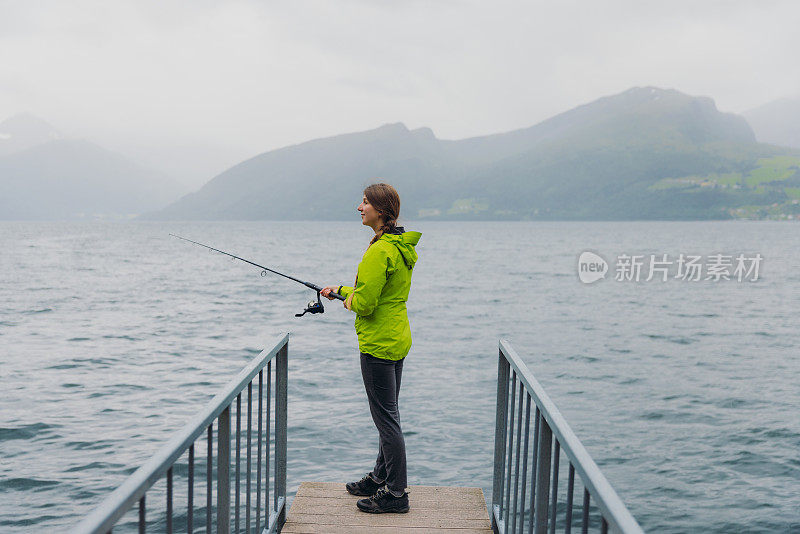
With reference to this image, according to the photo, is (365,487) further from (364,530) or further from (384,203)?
(384,203)

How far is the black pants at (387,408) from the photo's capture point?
164 inches

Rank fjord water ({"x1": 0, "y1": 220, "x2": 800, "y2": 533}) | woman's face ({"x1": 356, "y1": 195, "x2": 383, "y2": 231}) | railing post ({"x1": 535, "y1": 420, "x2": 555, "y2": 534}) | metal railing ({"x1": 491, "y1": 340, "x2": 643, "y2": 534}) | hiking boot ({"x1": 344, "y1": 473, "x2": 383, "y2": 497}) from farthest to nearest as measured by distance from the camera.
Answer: fjord water ({"x1": 0, "y1": 220, "x2": 800, "y2": 533})
hiking boot ({"x1": 344, "y1": 473, "x2": 383, "y2": 497})
woman's face ({"x1": 356, "y1": 195, "x2": 383, "y2": 231})
railing post ({"x1": 535, "y1": 420, "x2": 555, "y2": 534})
metal railing ({"x1": 491, "y1": 340, "x2": 643, "y2": 534})

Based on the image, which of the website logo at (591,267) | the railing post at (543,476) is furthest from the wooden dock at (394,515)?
the website logo at (591,267)

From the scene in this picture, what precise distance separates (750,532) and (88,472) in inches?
333

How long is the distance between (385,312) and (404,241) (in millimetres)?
396

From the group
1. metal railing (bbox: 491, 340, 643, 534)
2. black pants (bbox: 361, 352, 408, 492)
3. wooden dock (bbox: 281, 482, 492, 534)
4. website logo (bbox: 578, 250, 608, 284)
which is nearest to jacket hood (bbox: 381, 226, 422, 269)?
black pants (bbox: 361, 352, 408, 492)

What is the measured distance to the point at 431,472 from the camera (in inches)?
404

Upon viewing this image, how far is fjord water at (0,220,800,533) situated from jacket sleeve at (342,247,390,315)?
6376mm

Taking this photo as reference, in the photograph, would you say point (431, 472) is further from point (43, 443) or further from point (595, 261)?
point (595, 261)

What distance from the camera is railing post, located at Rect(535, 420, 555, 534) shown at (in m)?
2.87

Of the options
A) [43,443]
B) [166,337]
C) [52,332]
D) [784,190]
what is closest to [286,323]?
[166,337]

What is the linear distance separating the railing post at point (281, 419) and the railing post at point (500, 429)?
3.84ft

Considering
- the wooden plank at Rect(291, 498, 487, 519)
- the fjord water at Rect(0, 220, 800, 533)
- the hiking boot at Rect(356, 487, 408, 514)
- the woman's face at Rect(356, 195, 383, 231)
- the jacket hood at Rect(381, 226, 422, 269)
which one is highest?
the woman's face at Rect(356, 195, 383, 231)

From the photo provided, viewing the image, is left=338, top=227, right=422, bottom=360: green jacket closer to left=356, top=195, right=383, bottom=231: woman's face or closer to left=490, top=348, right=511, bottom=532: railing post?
left=356, top=195, right=383, bottom=231: woman's face
